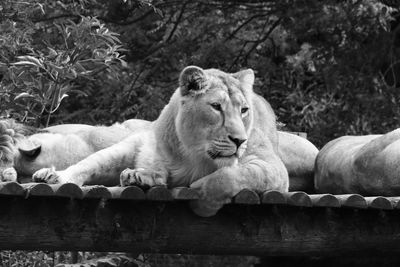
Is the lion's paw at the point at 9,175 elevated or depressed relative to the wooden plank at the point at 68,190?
depressed

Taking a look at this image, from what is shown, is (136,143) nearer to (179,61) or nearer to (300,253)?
(300,253)

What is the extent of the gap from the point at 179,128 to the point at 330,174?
5.27ft

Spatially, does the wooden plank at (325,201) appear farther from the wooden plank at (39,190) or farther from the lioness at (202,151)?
the wooden plank at (39,190)

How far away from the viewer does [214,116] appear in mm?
4633

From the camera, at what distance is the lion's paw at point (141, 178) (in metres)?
A: 4.45

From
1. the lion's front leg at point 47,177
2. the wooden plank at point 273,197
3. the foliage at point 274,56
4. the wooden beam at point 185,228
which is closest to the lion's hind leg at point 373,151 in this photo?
the wooden beam at point 185,228

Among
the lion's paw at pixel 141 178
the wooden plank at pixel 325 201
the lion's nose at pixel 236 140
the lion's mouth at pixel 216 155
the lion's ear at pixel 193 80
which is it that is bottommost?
the wooden plank at pixel 325 201

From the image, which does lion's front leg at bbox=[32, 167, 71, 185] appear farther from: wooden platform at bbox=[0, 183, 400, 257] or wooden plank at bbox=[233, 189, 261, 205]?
wooden plank at bbox=[233, 189, 261, 205]

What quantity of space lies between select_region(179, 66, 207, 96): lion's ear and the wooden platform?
624 millimetres

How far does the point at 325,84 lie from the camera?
1138cm

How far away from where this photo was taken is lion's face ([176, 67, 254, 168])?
4566 millimetres

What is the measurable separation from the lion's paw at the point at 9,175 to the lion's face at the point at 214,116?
0.96 meters

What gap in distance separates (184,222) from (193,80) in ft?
2.49

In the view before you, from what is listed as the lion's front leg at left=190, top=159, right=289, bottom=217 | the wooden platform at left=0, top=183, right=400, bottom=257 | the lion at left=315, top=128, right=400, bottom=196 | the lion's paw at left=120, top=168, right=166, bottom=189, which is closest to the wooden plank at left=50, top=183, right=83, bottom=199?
the wooden platform at left=0, top=183, right=400, bottom=257
